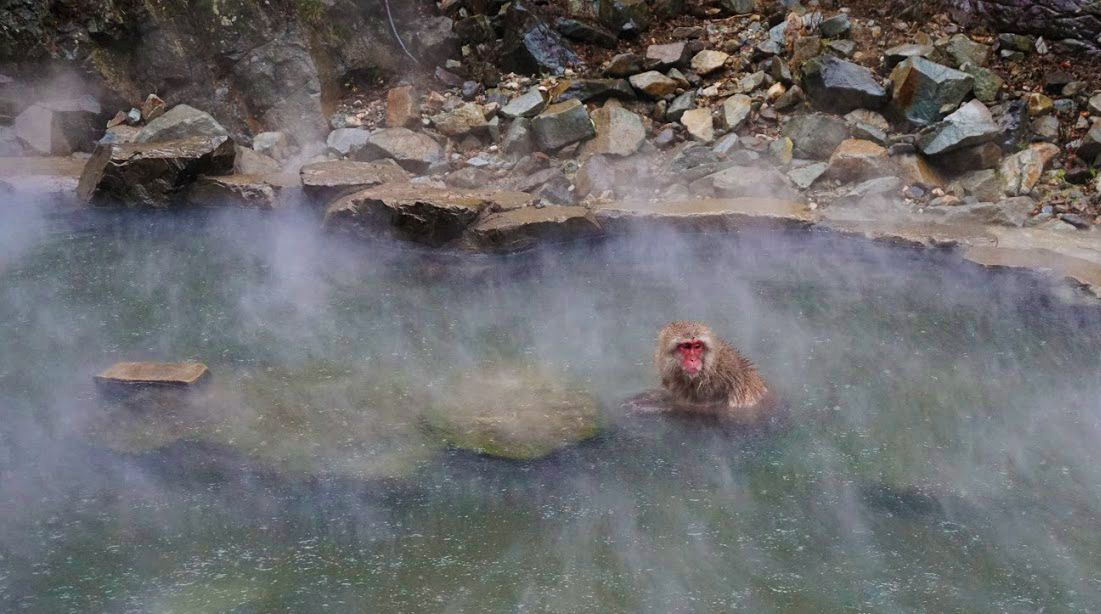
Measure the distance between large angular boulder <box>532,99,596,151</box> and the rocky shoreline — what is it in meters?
0.02

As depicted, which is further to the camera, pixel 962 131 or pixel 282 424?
pixel 962 131

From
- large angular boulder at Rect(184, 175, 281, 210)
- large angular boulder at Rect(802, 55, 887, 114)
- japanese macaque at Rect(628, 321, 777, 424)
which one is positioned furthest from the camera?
large angular boulder at Rect(802, 55, 887, 114)

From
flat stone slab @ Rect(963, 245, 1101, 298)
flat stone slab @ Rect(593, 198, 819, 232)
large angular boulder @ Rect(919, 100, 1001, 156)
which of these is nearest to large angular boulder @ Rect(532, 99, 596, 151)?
flat stone slab @ Rect(593, 198, 819, 232)

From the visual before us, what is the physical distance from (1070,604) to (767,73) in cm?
565

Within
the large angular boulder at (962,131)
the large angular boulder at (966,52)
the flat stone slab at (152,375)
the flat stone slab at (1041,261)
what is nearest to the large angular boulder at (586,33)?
the large angular boulder at (966,52)

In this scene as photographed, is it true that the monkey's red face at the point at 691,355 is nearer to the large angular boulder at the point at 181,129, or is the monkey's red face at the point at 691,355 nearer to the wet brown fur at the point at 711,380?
the wet brown fur at the point at 711,380

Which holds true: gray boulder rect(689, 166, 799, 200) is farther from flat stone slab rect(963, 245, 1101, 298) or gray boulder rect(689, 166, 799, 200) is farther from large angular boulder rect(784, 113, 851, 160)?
flat stone slab rect(963, 245, 1101, 298)

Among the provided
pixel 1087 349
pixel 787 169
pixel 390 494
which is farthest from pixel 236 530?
pixel 787 169

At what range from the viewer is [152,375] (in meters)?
4.06

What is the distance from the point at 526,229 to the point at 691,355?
87.3 inches

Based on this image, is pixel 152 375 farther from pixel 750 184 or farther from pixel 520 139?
pixel 750 184

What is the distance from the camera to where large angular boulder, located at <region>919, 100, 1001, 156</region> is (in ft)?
19.9

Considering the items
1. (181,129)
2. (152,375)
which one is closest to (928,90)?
(152,375)

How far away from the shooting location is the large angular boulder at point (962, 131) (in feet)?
19.9
